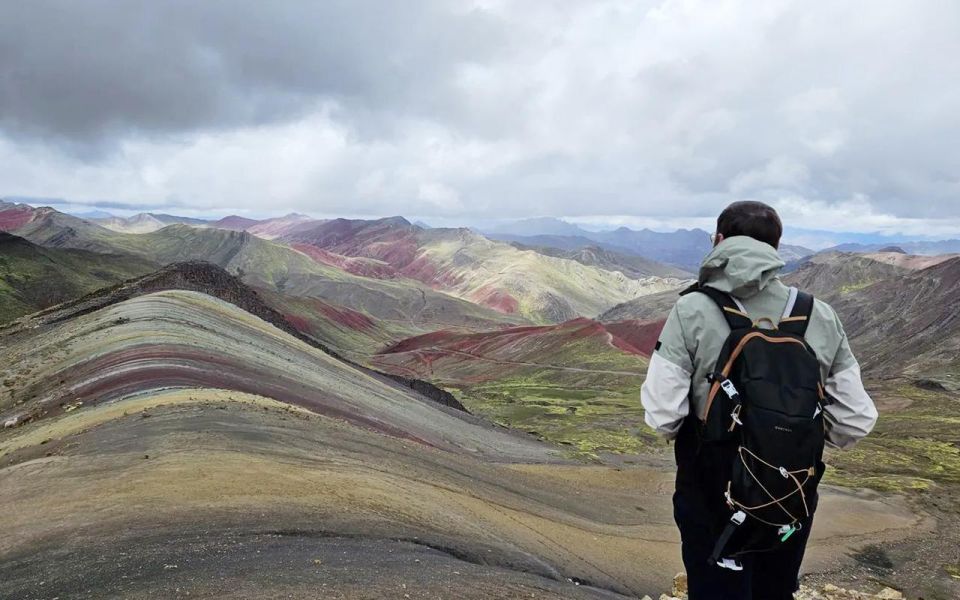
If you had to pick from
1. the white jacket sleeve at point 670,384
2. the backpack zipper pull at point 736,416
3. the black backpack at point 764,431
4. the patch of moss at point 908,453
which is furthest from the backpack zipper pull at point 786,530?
the patch of moss at point 908,453

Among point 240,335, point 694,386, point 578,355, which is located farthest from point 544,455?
point 578,355

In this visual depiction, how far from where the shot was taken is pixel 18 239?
131m

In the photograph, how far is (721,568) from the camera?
4.88 meters

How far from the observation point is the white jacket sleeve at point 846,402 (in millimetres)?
5160

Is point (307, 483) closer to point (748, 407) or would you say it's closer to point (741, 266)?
point (748, 407)

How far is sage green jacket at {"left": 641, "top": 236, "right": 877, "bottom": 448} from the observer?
4.84 m

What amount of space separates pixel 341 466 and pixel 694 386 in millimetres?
11601

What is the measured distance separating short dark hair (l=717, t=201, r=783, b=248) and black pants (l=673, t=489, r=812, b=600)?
2305 mm

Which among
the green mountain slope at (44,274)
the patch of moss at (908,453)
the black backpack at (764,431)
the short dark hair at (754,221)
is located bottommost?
the patch of moss at (908,453)

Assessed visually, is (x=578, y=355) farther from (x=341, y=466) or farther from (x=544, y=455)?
(x=341, y=466)

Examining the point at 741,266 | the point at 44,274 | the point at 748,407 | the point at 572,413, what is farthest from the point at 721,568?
Result: the point at 44,274

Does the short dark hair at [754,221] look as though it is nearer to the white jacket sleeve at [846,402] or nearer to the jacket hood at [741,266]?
the jacket hood at [741,266]

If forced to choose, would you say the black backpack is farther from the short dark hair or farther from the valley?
the valley

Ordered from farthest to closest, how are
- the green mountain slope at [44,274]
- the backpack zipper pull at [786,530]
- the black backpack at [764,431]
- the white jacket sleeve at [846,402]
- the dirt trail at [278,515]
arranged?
the green mountain slope at [44,274] < the dirt trail at [278,515] < the white jacket sleeve at [846,402] < the backpack zipper pull at [786,530] < the black backpack at [764,431]
